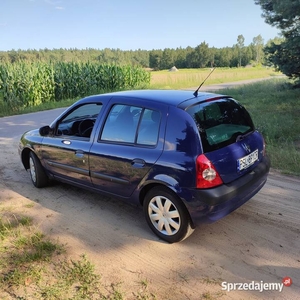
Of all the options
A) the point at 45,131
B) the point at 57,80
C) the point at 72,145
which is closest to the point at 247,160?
the point at 72,145

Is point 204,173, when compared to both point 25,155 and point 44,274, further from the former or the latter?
point 25,155

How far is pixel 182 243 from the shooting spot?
3.30 metres

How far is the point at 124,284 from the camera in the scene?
8.80 ft

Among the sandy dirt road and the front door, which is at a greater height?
the front door

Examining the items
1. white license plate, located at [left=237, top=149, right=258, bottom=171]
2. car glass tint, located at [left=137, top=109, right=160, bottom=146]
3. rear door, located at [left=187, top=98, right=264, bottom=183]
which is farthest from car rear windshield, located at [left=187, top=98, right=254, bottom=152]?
car glass tint, located at [left=137, top=109, right=160, bottom=146]

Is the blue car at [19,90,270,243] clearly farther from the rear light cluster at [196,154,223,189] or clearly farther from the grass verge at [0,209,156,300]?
the grass verge at [0,209,156,300]

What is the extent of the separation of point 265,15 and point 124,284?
14.0m

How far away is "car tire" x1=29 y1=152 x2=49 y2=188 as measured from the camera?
16.0 ft

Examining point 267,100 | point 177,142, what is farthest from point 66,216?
point 267,100

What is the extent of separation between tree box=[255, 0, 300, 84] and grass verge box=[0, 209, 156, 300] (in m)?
11.6

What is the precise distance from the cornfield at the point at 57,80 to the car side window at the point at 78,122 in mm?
12224

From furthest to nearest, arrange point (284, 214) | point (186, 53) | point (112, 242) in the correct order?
1. point (186, 53)
2. point (284, 214)
3. point (112, 242)

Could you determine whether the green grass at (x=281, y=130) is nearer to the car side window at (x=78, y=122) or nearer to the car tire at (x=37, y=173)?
the car side window at (x=78, y=122)

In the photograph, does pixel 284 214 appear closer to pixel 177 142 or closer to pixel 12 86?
pixel 177 142
